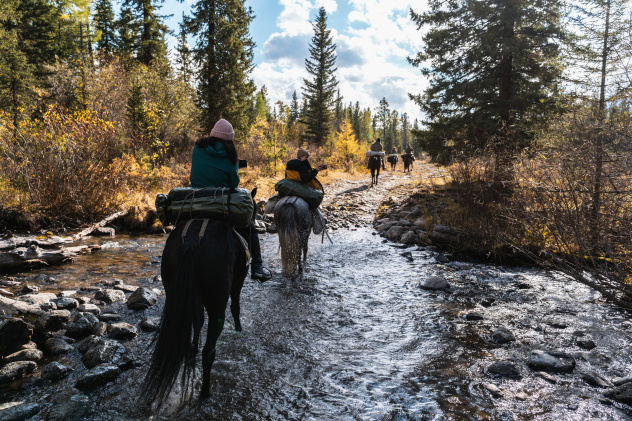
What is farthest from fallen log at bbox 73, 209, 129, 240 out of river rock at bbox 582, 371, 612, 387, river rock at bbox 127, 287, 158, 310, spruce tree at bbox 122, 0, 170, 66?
spruce tree at bbox 122, 0, 170, 66

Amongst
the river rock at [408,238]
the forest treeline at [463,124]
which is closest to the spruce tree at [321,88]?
the forest treeline at [463,124]

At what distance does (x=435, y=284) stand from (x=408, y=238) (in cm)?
384

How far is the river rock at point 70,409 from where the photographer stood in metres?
2.73

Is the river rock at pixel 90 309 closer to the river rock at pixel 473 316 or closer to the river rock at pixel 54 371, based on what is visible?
the river rock at pixel 54 371

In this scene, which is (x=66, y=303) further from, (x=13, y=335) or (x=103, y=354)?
(x=103, y=354)

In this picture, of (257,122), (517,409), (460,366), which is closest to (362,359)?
(460,366)

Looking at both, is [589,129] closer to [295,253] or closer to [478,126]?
[295,253]

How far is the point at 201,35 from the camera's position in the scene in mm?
19438

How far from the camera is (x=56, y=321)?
4219 millimetres

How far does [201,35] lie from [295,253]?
18.0 meters

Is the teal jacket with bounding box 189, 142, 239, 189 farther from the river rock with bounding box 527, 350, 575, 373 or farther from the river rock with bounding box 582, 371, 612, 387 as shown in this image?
the river rock with bounding box 582, 371, 612, 387

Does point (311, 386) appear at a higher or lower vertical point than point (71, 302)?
lower

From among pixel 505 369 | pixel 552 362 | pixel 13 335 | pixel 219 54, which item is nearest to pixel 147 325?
pixel 13 335

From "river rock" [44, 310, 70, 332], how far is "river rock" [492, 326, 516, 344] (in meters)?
5.59
